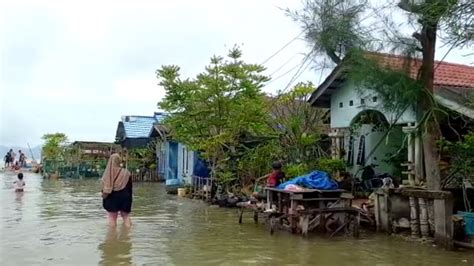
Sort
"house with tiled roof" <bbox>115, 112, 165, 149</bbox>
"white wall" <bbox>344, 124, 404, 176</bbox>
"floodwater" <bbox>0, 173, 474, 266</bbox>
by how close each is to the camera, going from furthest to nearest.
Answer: "house with tiled roof" <bbox>115, 112, 165, 149</bbox> → "white wall" <bbox>344, 124, 404, 176</bbox> → "floodwater" <bbox>0, 173, 474, 266</bbox>

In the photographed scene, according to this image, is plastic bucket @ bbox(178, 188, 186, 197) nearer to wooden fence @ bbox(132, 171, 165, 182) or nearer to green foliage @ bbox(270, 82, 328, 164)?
green foliage @ bbox(270, 82, 328, 164)

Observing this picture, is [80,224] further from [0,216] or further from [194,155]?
[194,155]

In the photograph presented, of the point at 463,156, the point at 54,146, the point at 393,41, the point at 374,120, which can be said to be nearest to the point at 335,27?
the point at 393,41

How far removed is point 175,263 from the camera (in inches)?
316

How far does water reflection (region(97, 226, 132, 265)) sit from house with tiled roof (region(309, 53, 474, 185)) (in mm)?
5230

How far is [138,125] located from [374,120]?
2139cm

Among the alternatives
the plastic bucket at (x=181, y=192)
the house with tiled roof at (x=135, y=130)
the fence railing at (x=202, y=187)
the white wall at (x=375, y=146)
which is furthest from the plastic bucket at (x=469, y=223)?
the house with tiled roof at (x=135, y=130)

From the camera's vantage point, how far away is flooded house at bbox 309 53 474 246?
32.5 ft

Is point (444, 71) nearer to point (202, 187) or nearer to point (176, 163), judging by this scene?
point (202, 187)

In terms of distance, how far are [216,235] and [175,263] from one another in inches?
111

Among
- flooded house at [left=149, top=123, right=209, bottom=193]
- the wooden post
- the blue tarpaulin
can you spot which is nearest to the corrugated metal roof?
flooded house at [left=149, top=123, right=209, bottom=193]

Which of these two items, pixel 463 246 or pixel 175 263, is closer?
pixel 175 263

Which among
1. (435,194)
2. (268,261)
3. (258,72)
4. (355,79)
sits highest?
(258,72)

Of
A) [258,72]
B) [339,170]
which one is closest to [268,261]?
[339,170]
